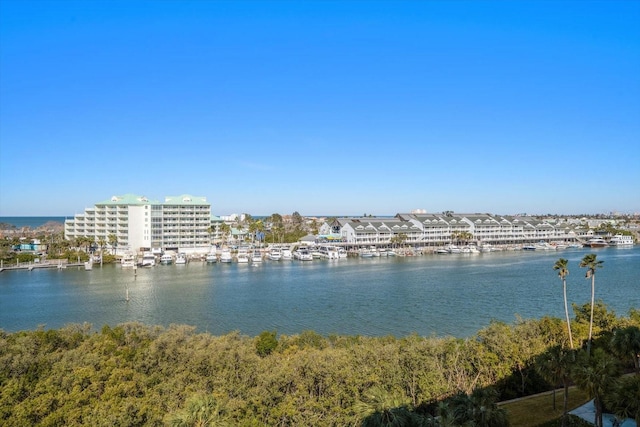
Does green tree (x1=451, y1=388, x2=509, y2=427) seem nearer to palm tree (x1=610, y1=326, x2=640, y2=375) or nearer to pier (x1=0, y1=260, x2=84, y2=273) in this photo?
palm tree (x1=610, y1=326, x2=640, y2=375)

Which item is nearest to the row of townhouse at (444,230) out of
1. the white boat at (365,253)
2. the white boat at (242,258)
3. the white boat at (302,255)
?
the white boat at (365,253)

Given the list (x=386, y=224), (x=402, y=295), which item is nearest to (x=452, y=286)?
(x=402, y=295)

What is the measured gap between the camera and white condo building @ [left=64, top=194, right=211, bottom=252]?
7088 centimetres

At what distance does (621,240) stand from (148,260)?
91804mm

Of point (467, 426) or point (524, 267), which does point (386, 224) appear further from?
point (467, 426)

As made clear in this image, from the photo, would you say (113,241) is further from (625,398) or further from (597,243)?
(597,243)

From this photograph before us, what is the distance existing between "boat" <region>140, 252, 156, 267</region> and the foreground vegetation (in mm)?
46297

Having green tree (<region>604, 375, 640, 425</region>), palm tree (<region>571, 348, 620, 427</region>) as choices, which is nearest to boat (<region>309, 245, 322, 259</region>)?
palm tree (<region>571, 348, 620, 427</region>)

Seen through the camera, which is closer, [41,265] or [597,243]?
[41,265]

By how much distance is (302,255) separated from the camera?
69.2 metres

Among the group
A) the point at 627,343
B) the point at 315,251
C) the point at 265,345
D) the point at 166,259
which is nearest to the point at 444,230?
the point at 315,251

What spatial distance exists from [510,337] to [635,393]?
5.94 m

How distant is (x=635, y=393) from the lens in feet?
36.0

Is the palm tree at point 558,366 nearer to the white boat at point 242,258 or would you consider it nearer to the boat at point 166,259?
the white boat at point 242,258
